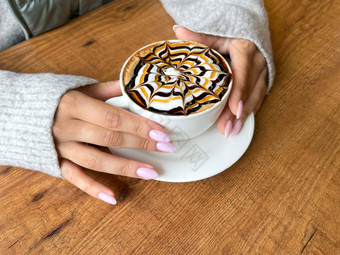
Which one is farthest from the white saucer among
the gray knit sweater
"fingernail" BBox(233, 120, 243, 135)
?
the gray knit sweater

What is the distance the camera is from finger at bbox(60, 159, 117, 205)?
1.40 feet

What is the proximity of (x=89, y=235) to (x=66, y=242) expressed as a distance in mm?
31

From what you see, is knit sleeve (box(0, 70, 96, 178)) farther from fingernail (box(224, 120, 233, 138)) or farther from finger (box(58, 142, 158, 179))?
fingernail (box(224, 120, 233, 138))

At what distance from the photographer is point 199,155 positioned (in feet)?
1.50

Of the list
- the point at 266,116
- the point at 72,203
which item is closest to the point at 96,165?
the point at 72,203

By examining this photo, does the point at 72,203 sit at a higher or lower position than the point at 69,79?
lower

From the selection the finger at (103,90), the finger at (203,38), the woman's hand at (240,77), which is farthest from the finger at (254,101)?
the finger at (103,90)

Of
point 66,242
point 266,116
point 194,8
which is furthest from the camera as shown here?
point 194,8

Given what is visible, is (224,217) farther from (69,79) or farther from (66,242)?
(69,79)

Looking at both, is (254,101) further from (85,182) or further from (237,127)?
(85,182)

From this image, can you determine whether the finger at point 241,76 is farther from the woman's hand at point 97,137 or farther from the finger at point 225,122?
the woman's hand at point 97,137

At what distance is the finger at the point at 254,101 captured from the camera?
0.49m

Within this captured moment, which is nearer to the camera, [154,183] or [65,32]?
[154,183]

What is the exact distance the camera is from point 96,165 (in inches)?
17.8
